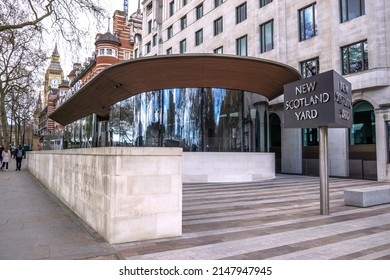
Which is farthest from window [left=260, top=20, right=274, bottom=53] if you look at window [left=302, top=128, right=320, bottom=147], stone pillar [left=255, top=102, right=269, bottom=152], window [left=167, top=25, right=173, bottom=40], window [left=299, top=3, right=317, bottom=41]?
window [left=167, top=25, right=173, bottom=40]

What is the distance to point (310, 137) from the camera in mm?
24141

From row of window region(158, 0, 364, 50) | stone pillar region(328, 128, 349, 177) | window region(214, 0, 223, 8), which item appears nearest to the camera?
row of window region(158, 0, 364, 50)

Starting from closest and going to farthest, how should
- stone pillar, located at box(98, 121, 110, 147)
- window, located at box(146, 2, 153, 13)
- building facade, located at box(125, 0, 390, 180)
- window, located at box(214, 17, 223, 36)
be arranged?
stone pillar, located at box(98, 121, 110, 147) < building facade, located at box(125, 0, 390, 180) < window, located at box(214, 17, 223, 36) < window, located at box(146, 2, 153, 13)

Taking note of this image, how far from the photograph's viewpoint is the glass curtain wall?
1769cm

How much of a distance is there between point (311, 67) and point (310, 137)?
5385mm

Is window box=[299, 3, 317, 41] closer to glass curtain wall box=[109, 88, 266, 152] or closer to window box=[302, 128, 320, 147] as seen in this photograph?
window box=[302, 128, 320, 147]

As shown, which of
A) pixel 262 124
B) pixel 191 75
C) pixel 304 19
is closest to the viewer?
pixel 191 75

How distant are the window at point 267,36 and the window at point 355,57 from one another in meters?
7.01

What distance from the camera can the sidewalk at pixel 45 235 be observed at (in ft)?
16.8

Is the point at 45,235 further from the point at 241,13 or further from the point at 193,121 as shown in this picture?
the point at 241,13

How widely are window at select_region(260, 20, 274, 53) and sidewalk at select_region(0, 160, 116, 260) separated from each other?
74.6 feet

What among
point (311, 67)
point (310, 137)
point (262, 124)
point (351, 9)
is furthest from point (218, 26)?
point (262, 124)

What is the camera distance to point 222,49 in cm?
3269

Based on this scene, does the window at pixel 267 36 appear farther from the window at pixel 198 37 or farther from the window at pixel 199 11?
the window at pixel 199 11
